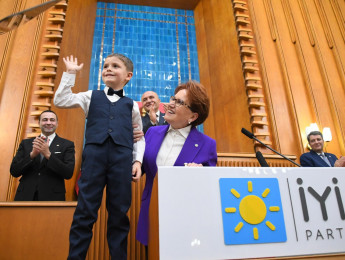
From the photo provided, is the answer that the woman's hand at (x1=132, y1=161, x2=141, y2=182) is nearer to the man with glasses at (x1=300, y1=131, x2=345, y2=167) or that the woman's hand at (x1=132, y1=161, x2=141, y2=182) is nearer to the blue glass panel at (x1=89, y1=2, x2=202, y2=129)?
the man with glasses at (x1=300, y1=131, x2=345, y2=167)

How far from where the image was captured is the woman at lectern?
1474 mm

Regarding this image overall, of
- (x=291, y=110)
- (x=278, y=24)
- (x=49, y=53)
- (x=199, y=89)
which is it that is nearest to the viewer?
(x=199, y=89)

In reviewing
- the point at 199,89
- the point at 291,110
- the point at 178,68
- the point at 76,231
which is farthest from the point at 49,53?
the point at 291,110

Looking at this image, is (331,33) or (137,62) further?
(137,62)

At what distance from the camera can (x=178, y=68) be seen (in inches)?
207

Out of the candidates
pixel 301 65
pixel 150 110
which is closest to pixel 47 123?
pixel 150 110

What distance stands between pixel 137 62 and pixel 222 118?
1.81 meters

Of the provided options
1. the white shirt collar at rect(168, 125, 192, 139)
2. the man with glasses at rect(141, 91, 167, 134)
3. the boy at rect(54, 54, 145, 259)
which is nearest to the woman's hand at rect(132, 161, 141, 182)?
the boy at rect(54, 54, 145, 259)

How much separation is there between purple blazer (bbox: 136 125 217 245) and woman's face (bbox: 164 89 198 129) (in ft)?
0.21

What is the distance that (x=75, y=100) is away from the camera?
4.71 feet

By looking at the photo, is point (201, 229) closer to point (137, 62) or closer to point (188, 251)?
point (188, 251)

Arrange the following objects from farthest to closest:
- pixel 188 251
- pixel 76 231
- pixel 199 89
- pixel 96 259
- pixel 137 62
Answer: pixel 137 62, pixel 96 259, pixel 199 89, pixel 76 231, pixel 188 251

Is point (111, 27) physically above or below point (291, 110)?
above

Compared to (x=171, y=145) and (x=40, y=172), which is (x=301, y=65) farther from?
(x=40, y=172)
